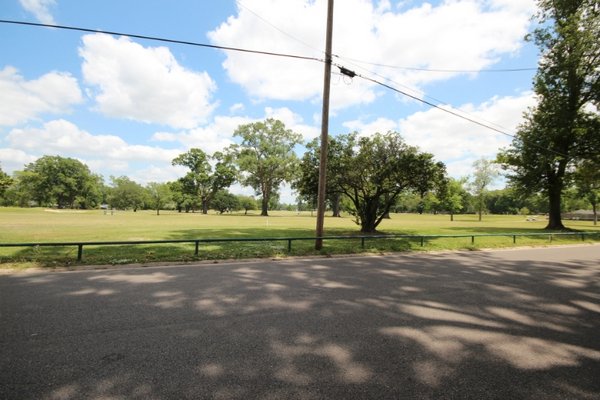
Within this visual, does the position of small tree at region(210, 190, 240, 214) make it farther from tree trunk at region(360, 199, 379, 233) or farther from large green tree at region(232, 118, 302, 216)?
tree trunk at region(360, 199, 379, 233)

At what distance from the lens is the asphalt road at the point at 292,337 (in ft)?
9.96

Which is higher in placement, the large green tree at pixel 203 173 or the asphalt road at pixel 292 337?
the large green tree at pixel 203 173

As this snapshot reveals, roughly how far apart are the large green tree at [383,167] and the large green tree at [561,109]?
10.8m

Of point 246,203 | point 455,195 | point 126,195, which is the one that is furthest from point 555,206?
point 246,203

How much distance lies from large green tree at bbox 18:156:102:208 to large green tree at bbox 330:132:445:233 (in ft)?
307

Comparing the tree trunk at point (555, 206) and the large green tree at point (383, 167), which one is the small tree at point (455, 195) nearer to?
the tree trunk at point (555, 206)

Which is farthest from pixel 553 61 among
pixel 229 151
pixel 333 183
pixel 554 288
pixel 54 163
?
pixel 54 163

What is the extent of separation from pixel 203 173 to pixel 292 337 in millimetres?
70719

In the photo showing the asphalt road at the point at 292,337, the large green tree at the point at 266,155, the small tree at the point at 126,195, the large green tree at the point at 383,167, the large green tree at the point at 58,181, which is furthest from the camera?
the small tree at the point at 126,195

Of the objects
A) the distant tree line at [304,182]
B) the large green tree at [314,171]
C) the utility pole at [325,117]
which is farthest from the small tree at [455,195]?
the utility pole at [325,117]

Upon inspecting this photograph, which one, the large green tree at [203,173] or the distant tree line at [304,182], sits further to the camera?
the large green tree at [203,173]

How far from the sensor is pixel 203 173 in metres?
70.3

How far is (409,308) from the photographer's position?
551 cm

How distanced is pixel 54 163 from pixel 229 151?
58.8 meters
